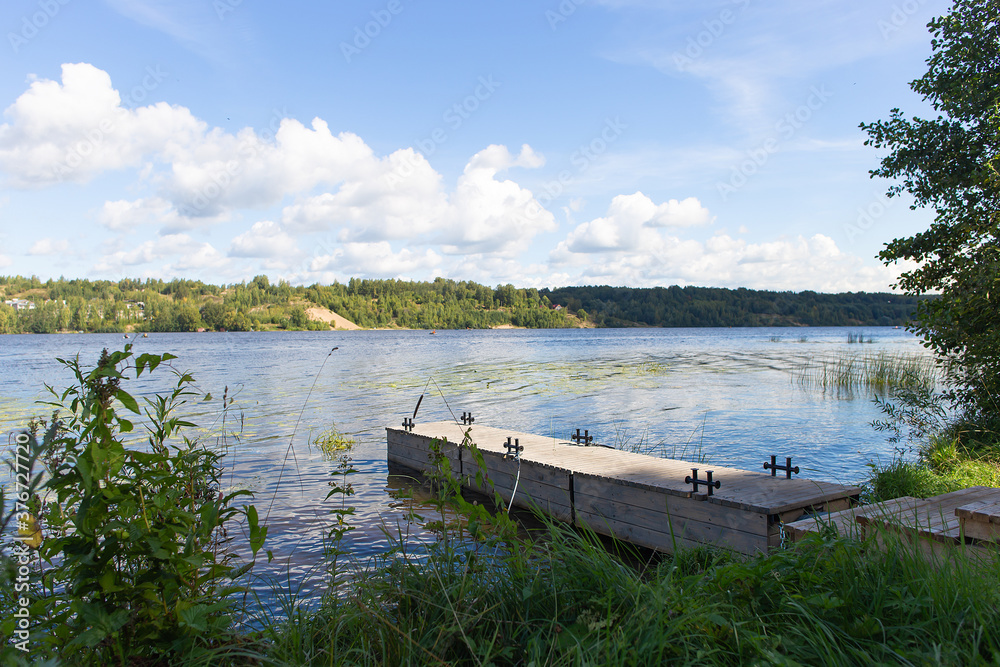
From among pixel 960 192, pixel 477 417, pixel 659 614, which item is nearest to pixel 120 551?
pixel 659 614

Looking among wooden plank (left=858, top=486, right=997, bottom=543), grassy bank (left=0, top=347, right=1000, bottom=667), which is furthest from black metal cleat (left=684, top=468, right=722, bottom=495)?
grassy bank (left=0, top=347, right=1000, bottom=667)

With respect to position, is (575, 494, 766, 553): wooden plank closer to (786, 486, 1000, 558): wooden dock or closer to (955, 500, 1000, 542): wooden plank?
(786, 486, 1000, 558): wooden dock

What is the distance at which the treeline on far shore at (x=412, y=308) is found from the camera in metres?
134

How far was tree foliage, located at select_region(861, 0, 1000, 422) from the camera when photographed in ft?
29.4

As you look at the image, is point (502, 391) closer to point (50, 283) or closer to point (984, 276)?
point (984, 276)

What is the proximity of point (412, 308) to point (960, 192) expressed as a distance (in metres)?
146

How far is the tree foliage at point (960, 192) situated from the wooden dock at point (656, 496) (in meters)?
4.23

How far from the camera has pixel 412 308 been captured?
153125mm

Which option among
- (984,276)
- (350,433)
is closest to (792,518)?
(984,276)

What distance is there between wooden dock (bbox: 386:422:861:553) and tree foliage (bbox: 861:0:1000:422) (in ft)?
13.9

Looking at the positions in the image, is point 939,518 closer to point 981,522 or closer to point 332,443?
point 981,522

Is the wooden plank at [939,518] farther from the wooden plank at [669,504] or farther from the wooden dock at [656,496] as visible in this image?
the wooden plank at [669,504]

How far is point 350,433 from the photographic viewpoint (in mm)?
17094

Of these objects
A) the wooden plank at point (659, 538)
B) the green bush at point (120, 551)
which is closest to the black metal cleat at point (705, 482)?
the wooden plank at point (659, 538)
